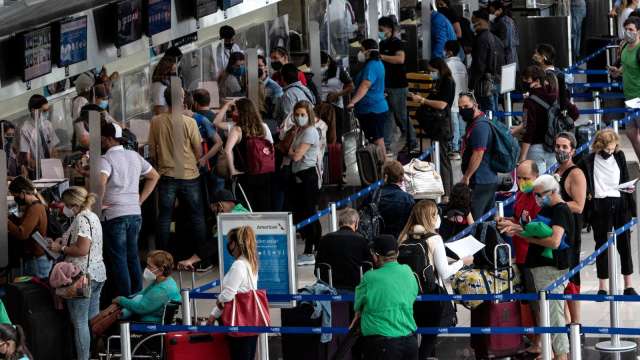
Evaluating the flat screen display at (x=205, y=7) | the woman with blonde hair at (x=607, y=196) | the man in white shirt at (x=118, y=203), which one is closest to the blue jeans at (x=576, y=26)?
the flat screen display at (x=205, y=7)

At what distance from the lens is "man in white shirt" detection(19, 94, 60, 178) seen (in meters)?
14.5

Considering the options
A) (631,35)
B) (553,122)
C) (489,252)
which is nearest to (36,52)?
(553,122)

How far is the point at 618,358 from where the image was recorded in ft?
41.3

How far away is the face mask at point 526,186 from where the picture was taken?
12.4m

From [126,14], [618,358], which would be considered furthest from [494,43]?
[618,358]

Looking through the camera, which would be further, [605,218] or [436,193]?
[436,193]

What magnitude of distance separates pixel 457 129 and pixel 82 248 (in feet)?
27.8

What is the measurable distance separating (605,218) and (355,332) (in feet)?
13.6

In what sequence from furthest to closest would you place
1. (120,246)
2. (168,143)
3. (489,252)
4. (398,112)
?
(398,112) → (168,143) → (120,246) → (489,252)

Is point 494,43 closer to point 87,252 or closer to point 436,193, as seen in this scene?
point 436,193

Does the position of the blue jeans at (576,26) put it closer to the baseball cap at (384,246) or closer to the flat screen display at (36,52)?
the flat screen display at (36,52)

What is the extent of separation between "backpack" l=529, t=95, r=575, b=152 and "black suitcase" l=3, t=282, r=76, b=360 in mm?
5762

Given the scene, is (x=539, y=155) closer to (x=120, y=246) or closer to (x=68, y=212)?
(x=120, y=246)

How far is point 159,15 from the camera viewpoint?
1883 centimetres
